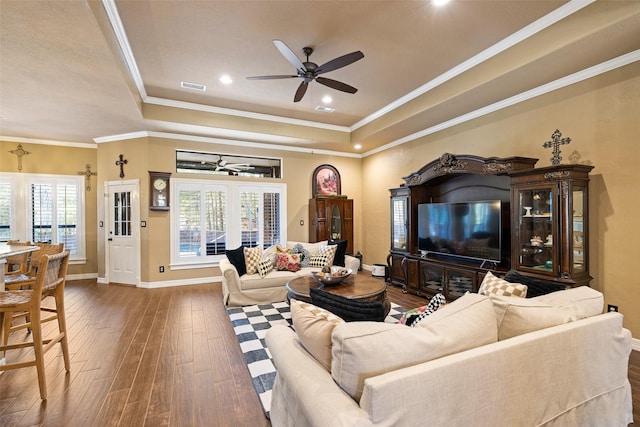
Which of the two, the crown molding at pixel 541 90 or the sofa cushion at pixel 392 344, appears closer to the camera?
the sofa cushion at pixel 392 344

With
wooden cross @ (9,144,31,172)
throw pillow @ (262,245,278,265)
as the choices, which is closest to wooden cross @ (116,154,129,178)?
wooden cross @ (9,144,31,172)

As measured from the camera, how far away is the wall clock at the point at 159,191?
218 inches

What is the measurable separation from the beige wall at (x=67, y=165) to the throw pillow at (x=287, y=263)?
442 cm

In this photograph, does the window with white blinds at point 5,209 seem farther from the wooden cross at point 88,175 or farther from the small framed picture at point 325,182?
the small framed picture at point 325,182

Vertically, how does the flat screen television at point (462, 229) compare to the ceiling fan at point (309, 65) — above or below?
below

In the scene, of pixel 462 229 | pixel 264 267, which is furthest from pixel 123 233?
pixel 462 229

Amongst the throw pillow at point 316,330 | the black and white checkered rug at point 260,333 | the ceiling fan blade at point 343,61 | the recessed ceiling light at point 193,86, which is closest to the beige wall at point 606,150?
the black and white checkered rug at point 260,333

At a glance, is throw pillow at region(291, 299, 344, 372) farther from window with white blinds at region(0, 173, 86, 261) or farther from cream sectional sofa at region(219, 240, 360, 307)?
window with white blinds at region(0, 173, 86, 261)

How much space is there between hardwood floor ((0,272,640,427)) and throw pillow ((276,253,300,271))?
3.74 feet

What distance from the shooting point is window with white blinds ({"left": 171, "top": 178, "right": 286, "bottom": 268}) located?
5.75 m

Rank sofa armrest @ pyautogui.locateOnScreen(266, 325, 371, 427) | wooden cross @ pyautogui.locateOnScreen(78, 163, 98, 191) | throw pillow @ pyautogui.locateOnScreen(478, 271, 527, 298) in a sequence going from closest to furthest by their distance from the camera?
sofa armrest @ pyautogui.locateOnScreen(266, 325, 371, 427) < throw pillow @ pyautogui.locateOnScreen(478, 271, 527, 298) < wooden cross @ pyautogui.locateOnScreen(78, 163, 98, 191)

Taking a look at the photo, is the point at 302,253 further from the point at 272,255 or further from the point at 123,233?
the point at 123,233

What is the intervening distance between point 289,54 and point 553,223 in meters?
3.31

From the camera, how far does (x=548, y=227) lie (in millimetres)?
3320
